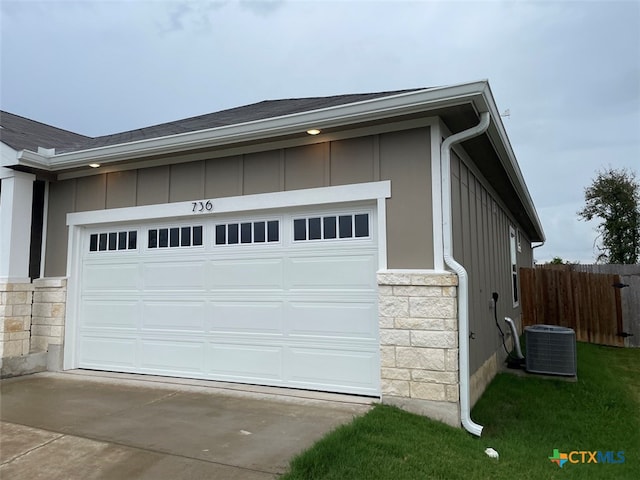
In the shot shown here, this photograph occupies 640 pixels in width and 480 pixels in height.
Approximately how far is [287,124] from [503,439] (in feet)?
12.9

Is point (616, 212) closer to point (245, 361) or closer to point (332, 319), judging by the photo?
point (332, 319)

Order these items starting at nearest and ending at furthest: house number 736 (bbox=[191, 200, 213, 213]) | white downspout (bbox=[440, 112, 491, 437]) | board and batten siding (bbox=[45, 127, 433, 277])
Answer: white downspout (bbox=[440, 112, 491, 437])
board and batten siding (bbox=[45, 127, 433, 277])
house number 736 (bbox=[191, 200, 213, 213])

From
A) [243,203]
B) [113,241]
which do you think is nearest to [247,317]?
[243,203]

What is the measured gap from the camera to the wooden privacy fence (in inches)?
434

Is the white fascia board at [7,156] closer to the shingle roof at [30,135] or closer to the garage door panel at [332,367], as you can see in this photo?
the shingle roof at [30,135]

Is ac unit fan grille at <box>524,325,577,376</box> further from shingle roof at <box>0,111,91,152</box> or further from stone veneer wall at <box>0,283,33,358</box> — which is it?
shingle roof at <box>0,111,91,152</box>

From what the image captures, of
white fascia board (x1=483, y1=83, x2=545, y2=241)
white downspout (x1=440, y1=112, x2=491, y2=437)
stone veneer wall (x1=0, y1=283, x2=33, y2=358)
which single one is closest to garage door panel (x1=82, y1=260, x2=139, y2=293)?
stone veneer wall (x1=0, y1=283, x2=33, y2=358)

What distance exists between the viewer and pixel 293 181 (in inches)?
207

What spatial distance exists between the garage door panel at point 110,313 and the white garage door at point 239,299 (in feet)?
0.05

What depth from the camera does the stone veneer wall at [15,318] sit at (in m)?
6.30

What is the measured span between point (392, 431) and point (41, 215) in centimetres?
637

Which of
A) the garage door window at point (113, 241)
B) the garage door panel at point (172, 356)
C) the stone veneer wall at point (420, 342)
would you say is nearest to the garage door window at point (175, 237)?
the garage door window at point (113, 241)

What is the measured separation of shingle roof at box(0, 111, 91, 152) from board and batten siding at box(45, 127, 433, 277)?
0.83m

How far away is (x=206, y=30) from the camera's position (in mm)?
11859
